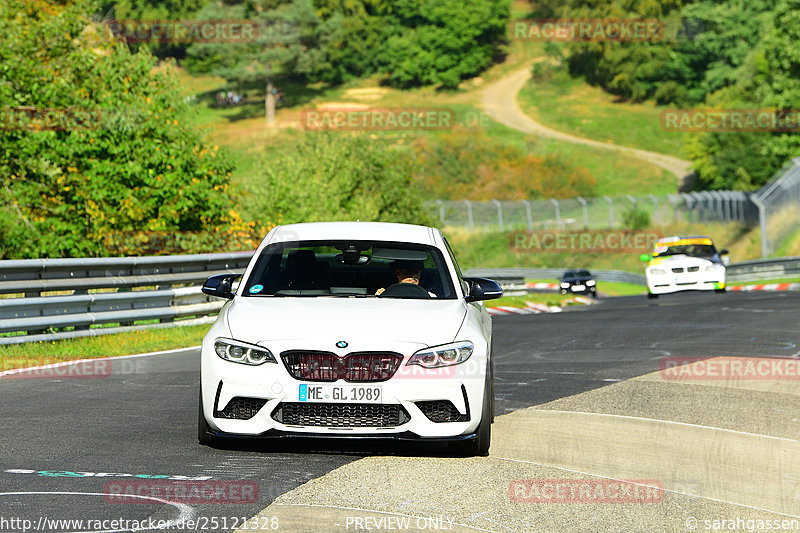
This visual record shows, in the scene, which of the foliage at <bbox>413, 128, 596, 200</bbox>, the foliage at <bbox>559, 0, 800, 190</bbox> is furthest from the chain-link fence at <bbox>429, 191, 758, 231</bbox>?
the foliage at <bbox>413, 128, 596, 200</bbox>

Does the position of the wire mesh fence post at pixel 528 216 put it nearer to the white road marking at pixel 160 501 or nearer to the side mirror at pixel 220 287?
the side mirror at pixel 220 287

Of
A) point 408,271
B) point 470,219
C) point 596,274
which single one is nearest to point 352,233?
point 408,271

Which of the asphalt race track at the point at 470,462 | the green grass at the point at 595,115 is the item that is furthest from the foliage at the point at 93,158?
the green grass at the point at 595,115

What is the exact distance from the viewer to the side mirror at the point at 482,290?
8469 millimetres

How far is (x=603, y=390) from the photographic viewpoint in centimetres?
1116

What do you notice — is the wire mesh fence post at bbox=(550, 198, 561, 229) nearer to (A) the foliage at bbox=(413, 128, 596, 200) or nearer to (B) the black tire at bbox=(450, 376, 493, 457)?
(A) the foliage at bbox=(413, 128, 596, 200)

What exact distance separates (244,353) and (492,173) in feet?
281

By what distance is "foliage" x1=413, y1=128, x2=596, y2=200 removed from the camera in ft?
294

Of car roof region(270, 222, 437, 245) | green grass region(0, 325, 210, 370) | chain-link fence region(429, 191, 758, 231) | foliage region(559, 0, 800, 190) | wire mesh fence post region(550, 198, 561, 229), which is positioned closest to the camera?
car roof region(270, 222, 437, 245)

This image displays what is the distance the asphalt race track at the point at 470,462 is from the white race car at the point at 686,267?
18.0 m

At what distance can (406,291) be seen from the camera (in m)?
8.22

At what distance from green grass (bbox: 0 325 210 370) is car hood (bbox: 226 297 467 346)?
590cm

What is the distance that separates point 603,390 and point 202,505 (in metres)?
5.99

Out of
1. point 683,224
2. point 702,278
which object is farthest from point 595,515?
point 683,224
